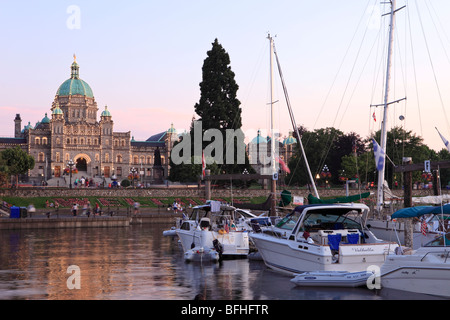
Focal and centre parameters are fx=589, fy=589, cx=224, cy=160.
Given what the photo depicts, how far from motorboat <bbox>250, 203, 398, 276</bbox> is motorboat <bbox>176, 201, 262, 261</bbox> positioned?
4.14 metres

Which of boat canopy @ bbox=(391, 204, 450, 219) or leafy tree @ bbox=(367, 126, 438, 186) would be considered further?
leafy tree @ bbox=(367, 126, 438, 186)

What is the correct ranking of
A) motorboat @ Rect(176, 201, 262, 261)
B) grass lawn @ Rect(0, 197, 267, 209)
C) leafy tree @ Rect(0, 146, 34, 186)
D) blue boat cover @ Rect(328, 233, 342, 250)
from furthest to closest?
leafy tree @ Rect(0, 146, 34, 186) < grass lawn @ Rect(0, 197, 267, 209) < motorboat @ Rect(176, 201, 262, 261) < blue boat cover @ Rect(328, 233, 342, 250)

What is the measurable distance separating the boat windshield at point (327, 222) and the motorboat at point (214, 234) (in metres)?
6.85

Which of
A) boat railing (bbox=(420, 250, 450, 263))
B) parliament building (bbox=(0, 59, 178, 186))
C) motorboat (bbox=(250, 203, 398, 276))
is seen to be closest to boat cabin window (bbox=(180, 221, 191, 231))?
motorboat (bbox=(250, 203, 398, 276))

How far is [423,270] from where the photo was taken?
17750 millimetres

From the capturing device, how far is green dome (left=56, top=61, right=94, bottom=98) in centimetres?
15688

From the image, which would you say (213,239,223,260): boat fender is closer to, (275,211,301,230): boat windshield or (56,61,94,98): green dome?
(275,211,301,230): boat windshield

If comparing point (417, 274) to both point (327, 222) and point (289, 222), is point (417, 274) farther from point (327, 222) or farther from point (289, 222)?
point (289, 222)

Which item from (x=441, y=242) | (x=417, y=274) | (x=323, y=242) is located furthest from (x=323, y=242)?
(x=441, y=242)

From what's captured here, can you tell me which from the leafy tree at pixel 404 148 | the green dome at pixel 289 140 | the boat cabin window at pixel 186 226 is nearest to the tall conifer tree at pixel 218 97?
the leafy tree at pixel 404 148

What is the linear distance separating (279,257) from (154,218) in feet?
127

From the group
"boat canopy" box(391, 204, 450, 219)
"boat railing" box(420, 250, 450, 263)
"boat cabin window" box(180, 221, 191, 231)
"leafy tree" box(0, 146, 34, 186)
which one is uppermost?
"leafy tree" box(0, 146, 34, 186)

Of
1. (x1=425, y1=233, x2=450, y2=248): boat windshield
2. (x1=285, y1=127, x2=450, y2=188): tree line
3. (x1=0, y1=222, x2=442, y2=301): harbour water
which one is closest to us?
(x1=425, y1=233, x2=450, y2=248): boat windshield

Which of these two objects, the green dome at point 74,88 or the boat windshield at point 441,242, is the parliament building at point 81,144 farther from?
the boat windshield at point 441,242
